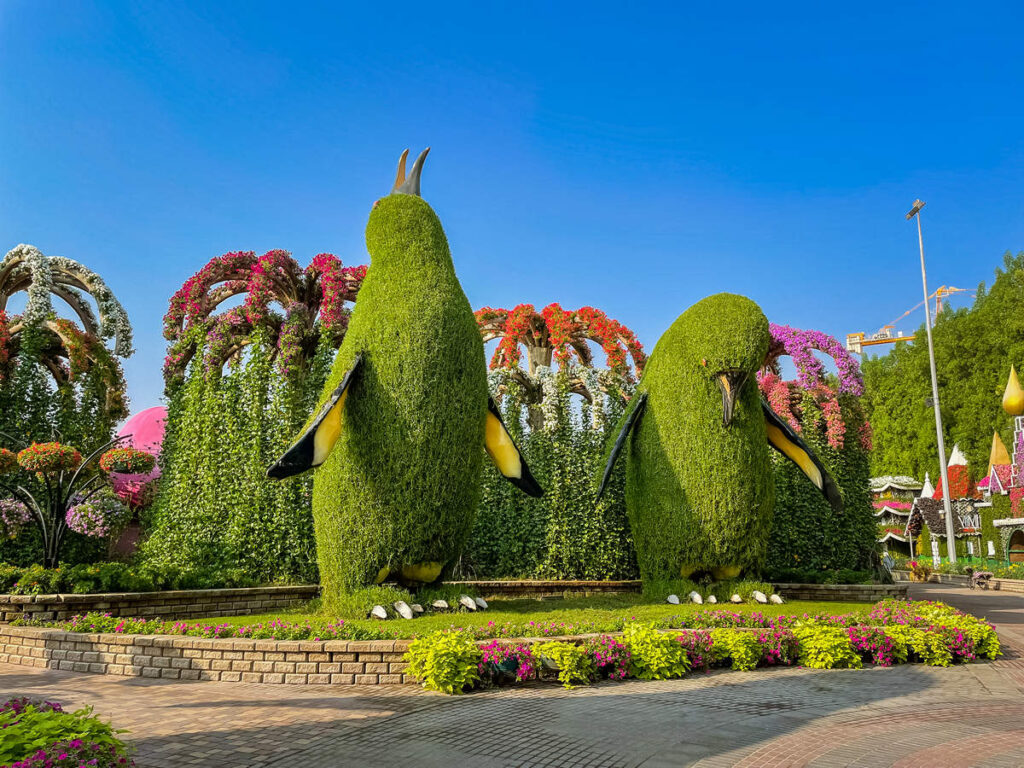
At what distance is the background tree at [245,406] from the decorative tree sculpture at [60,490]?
0.99 m

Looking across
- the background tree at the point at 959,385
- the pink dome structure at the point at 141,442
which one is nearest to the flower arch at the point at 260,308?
the pink dome structure at the point at 141,442

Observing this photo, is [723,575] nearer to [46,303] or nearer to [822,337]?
[822,337]

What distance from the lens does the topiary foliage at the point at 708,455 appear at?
33.2 ft

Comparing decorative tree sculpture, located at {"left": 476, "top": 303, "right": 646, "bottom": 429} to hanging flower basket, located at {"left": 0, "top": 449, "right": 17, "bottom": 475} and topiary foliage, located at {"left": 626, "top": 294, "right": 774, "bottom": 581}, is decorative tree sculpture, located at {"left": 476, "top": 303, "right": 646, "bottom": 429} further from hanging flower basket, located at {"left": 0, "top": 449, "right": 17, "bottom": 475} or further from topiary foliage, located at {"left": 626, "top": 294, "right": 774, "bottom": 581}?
hanging flower basket, located at {"left": 0, "top": 449, "right": 17, "bottom": 475}

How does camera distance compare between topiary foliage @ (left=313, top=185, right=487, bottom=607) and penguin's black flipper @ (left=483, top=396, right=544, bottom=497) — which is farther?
penguin's black flipper @ (left=483, top=396, right=544, bottom=497)

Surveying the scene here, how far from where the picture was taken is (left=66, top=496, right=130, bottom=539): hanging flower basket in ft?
43.2

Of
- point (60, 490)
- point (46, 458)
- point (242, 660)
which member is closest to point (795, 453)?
point (242, 660)

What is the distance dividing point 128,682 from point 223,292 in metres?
8.93

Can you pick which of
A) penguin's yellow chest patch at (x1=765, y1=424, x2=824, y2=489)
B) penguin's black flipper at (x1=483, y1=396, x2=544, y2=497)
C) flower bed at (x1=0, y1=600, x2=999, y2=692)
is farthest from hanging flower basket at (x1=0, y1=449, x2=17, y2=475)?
penguin's yellow chest patch at (x1=765, y1=424, x2=824, y2=489)

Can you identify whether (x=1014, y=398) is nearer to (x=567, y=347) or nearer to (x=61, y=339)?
(x=567, y=347)

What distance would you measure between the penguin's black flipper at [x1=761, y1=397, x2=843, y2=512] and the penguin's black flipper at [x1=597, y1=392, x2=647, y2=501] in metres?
1.89

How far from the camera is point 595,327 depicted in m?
14.6

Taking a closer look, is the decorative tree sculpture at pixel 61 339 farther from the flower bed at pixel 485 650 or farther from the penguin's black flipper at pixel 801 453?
the penguin's black flipper at pixel 801 453

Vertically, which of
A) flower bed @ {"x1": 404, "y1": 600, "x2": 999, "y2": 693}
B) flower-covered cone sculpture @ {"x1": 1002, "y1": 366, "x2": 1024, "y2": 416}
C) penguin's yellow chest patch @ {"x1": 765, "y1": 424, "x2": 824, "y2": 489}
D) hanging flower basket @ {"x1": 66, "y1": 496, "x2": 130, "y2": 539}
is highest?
flower-covered cone sculpture @ {"x1": 1002, "y1": 366, "x2": 1024, "y2": 416}
